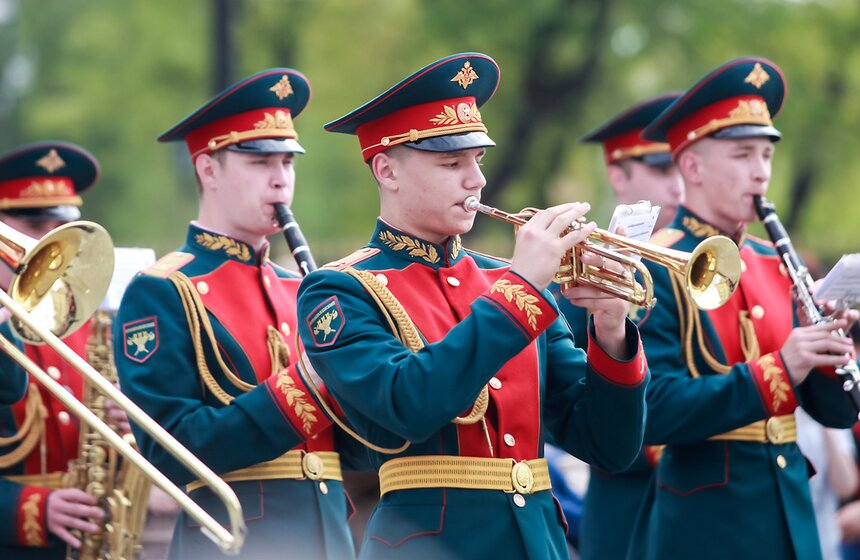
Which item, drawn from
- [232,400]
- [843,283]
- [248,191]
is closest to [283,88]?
[248,191]

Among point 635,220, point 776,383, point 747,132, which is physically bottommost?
point 776,383

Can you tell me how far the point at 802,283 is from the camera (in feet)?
18.5

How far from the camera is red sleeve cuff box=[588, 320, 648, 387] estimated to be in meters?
4.25

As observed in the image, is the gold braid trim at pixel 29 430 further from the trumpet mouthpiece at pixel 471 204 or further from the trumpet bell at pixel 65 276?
the trumpet mouthpiece at pixel 471 204

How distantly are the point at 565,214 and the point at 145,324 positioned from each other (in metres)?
1.90

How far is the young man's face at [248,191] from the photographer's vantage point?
5.66 metres

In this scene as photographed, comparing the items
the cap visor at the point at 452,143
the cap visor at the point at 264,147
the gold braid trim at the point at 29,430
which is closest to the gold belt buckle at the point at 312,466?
the cap visor at the point at 264,147

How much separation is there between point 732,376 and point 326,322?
6.41 ft

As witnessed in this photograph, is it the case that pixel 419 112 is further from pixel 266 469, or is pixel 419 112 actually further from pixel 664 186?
pixel 664 186

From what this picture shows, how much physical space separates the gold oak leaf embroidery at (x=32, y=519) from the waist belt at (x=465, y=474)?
2.36m

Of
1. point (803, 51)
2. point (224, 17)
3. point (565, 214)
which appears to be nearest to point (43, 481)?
point (565, 214)

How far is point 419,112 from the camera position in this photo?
4.35 m

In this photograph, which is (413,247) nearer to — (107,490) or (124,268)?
(124,268)

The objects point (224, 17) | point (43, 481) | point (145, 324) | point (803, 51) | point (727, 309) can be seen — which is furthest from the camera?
point (803, 51)
